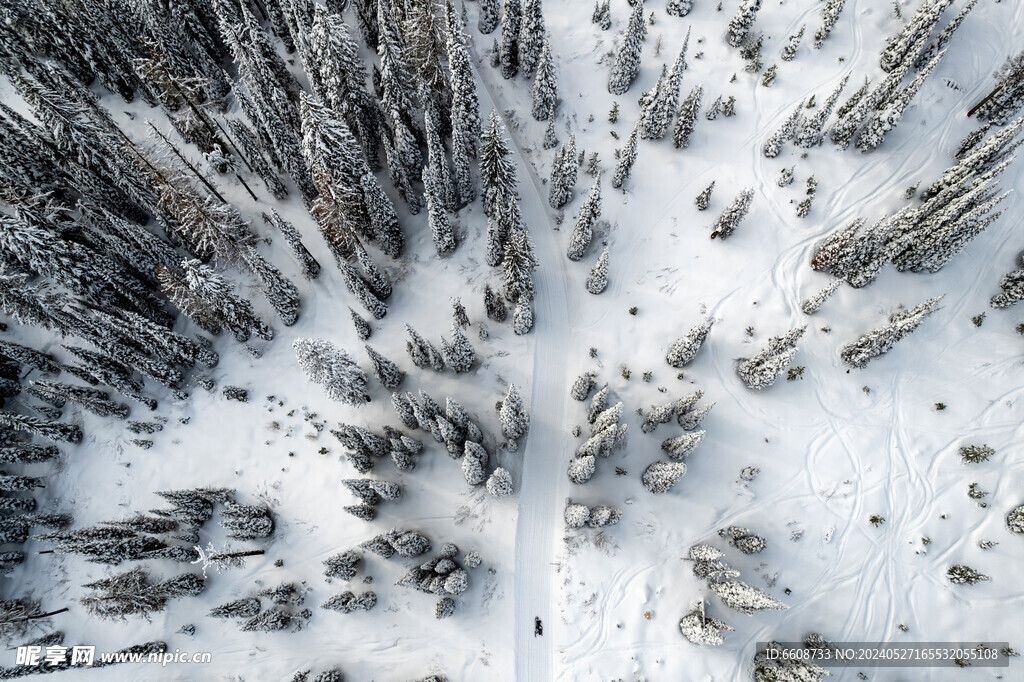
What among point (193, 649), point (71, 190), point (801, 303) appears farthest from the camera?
point (71, 190)

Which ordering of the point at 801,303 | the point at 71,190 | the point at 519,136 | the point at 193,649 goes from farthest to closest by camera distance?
the point at 519,136, the point at 71,190, the point at 801,303, the point at 193,649

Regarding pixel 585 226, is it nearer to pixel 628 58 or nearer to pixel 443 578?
pixel 628 58

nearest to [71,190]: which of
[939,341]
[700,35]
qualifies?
[700,35]

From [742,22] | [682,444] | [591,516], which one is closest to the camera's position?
[682,444]

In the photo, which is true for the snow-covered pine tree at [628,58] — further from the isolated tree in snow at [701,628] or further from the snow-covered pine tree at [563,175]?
the isolated tree in snow at [701,628]

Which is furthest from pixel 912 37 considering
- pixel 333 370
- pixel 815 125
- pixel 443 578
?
pixel 443 578

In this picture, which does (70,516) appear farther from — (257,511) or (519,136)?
(519,136)
